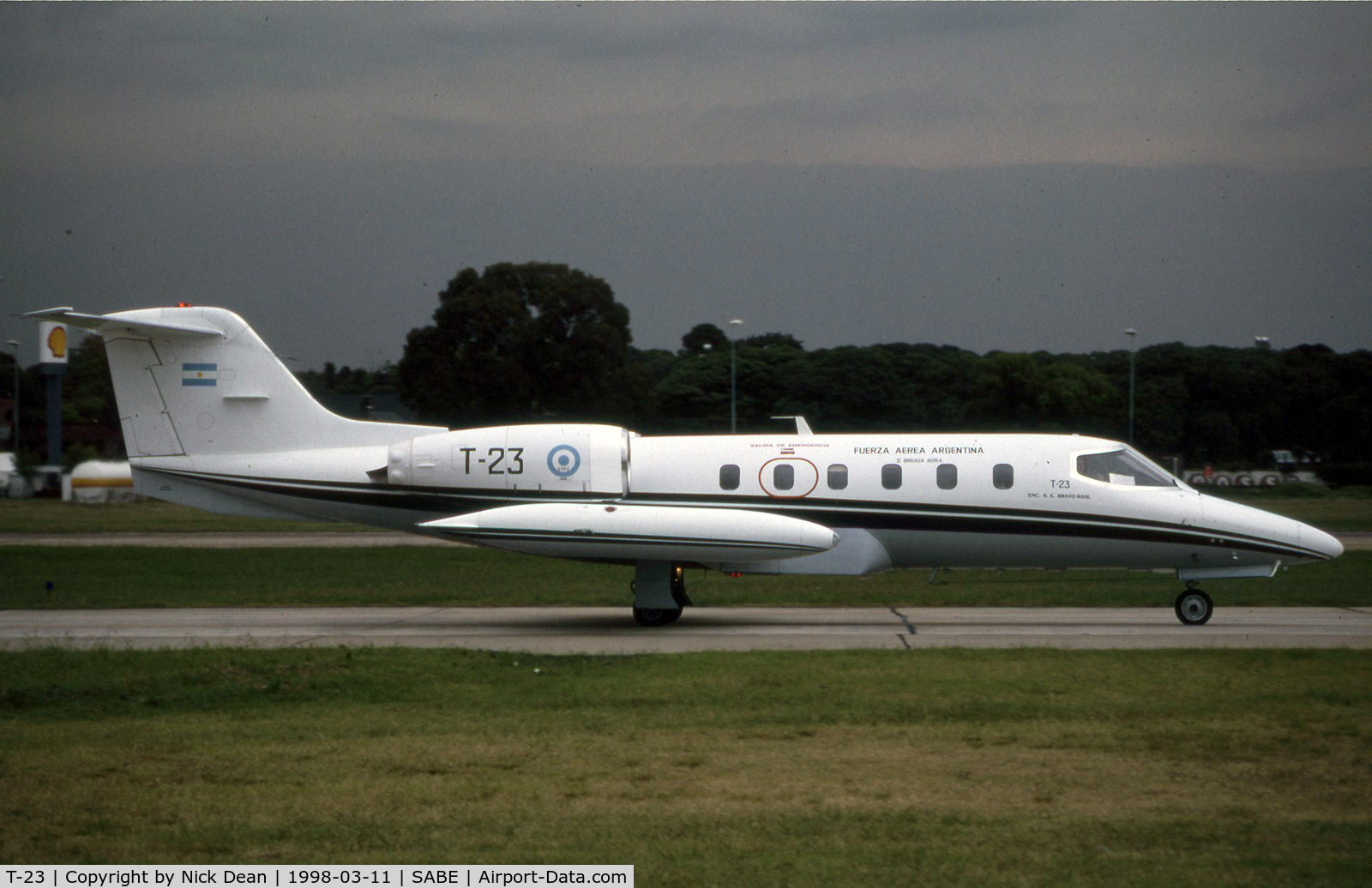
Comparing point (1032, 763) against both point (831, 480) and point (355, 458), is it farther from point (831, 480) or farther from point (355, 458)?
point (355, 458)

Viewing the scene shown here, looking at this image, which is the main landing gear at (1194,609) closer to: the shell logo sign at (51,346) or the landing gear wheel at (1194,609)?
the landing gear wheel at (1194,609)

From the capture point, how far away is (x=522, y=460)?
66.3 feet

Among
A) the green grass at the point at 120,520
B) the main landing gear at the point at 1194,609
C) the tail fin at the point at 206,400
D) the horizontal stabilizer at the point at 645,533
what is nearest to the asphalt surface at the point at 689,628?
the main landing gear at the point at 1194,609

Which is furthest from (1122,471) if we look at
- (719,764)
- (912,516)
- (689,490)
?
(719,764)

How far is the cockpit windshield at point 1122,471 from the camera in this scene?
19.8m

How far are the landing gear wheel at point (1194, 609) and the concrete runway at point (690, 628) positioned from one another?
0.17m

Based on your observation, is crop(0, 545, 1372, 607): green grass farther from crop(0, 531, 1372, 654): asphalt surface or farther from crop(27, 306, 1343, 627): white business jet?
crop(27, 306, 1343, 627): white business jet

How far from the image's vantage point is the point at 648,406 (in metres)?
62.2

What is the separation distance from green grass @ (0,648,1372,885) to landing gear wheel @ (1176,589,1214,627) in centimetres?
406

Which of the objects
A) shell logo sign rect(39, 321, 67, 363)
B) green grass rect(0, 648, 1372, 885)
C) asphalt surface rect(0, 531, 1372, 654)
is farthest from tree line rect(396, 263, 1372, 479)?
green grass rect(0, 648, 1372, 885)

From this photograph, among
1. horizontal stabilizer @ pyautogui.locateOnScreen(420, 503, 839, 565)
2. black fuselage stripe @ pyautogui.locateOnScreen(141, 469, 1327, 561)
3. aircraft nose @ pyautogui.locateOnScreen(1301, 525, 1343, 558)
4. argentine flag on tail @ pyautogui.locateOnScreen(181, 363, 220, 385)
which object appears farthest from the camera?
argentine flag on tail @ pyautogui.locateOnScreen(181, 363, 220, 385)

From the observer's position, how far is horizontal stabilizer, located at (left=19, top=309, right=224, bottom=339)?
19156 millimetres

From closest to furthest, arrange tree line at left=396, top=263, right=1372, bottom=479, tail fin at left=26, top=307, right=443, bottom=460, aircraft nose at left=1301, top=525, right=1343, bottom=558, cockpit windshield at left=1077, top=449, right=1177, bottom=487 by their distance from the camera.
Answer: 1. aircraft nose at left=1301, top=525, right=1343, bottom=558
2. cockpit windshield at left=1077, top=449, right=1177, bottom=487
3. tail fin at left=26, top=307, right=443, bottom=460
4. tree line at left=396, top=263, right=1372, bottom=479

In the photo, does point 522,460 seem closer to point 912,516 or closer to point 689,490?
point 689,490
